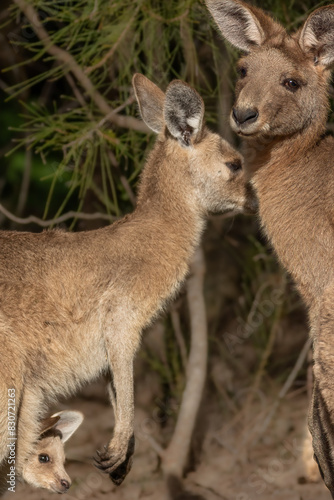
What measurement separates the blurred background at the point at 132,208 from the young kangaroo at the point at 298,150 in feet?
2.75

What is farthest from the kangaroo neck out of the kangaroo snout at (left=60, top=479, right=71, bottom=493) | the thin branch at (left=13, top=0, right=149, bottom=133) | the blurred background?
the kangaroo snout at (left=60, top=479, right=71, bottom=493)

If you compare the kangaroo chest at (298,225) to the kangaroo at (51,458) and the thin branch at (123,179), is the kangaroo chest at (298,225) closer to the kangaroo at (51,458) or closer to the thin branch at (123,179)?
the kangaroo at (51,458)

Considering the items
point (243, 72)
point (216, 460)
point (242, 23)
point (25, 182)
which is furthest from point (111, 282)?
point (25, 182)

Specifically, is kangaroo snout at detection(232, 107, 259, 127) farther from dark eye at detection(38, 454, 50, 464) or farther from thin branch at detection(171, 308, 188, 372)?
thin branch at detection(171, 308, 188, 372)

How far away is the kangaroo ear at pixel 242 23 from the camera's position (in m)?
3.88

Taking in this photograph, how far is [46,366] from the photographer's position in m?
3.66

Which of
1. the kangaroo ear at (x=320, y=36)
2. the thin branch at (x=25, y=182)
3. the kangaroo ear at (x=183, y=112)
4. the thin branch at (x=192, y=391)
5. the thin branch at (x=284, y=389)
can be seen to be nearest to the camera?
the kangaroo ear at (x=320, y=36)

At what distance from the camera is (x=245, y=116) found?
3.59 metres

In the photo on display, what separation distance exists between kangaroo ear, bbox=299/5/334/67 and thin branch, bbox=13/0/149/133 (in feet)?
4.46

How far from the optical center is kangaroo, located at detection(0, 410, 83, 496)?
385 centimetres

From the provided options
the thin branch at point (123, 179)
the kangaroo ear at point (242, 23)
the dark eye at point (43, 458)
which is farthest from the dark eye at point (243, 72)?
the dark eye at point (43, 458)

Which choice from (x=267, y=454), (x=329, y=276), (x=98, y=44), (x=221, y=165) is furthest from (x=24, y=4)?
(x=267, y=454)

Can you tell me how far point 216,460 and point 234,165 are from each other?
2664 mm

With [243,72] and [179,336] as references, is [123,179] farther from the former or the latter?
[243,72]
